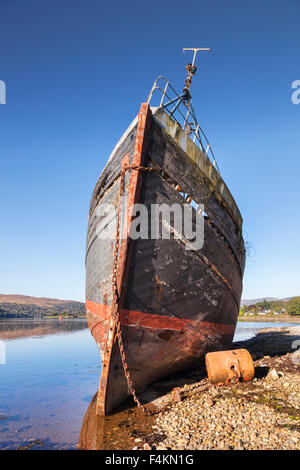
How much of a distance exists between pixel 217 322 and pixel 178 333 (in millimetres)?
1741

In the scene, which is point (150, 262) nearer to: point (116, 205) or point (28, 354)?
point (116, 205)

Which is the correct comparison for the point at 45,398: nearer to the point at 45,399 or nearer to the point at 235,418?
the point at 45,399

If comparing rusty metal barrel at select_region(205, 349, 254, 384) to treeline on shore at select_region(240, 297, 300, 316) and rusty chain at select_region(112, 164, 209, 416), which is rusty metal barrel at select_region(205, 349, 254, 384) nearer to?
rusty chain at select_region(112, 164, 209, 416)

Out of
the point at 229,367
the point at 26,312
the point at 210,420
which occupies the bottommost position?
the point at 26,312

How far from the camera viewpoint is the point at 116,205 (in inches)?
228

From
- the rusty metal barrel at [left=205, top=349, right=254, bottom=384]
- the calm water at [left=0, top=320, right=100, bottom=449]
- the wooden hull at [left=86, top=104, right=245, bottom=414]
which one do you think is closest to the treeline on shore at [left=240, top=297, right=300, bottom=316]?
the calm water at [left=0, top=320, right=100, bottom=449]

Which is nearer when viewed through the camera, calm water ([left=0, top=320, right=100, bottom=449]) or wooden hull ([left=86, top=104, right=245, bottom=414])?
calm water ([left=0, top=320, right=100, bottom=449])

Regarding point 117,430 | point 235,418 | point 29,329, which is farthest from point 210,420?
point 29,329

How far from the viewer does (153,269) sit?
17.3ft

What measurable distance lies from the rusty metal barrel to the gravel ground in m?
0.15

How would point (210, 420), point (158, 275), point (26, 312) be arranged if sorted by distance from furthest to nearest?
point (26, 312) < point (158, 275) < point (210, 420)

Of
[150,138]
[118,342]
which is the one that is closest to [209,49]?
[150,138]

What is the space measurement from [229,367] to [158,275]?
8.12ft

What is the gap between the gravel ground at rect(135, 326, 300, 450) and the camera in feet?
10.8
